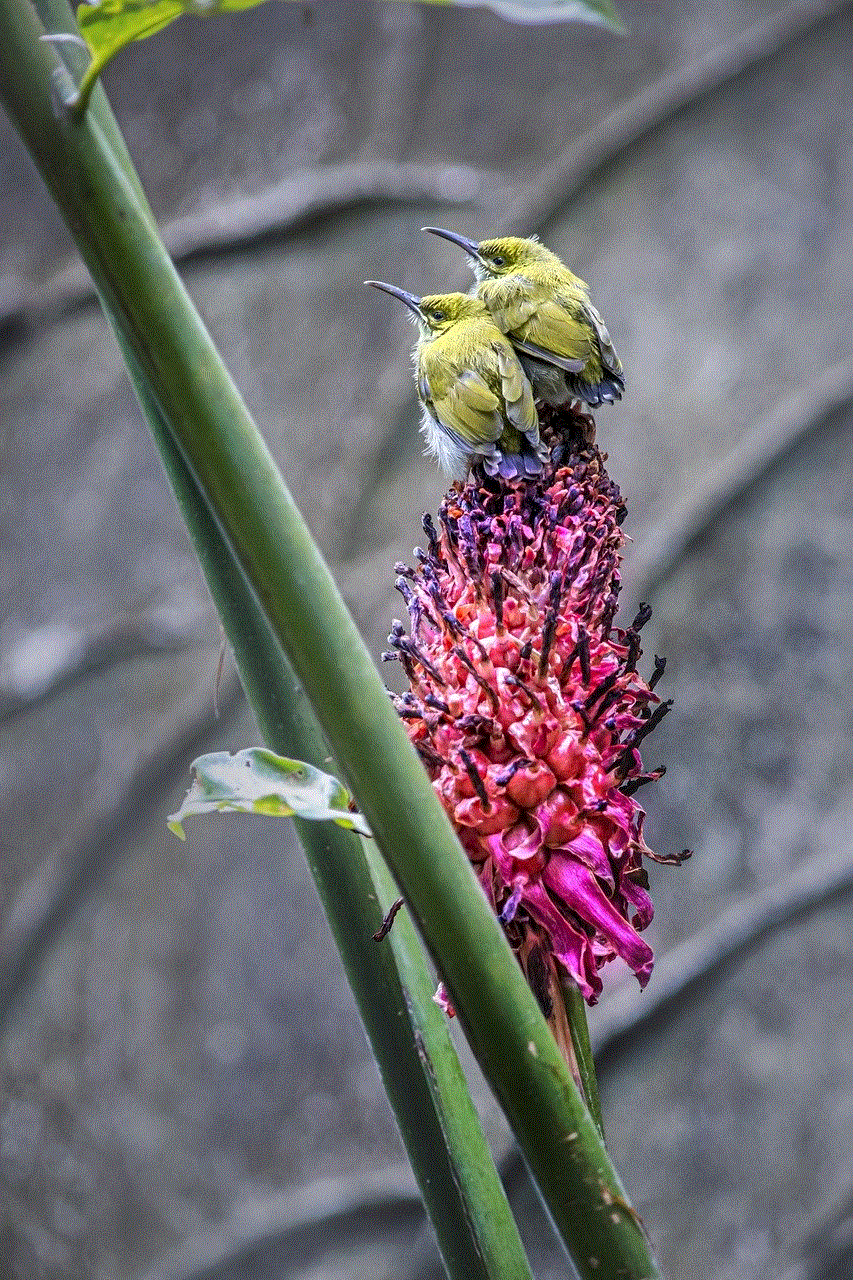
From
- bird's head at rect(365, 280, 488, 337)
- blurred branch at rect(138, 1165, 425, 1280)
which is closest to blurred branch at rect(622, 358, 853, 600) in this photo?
blurred branch at rect(138, 1165, 425, 1280)

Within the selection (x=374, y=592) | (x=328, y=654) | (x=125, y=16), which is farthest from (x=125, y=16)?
(x=374, y=592)

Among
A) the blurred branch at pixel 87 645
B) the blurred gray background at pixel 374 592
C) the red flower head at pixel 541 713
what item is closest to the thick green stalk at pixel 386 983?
the red flower head at pixel 541 713

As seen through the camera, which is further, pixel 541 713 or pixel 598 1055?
pixel 598 1055

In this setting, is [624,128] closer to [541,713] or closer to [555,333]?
[555,333]

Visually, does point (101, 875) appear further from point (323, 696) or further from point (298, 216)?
point (323, 696)

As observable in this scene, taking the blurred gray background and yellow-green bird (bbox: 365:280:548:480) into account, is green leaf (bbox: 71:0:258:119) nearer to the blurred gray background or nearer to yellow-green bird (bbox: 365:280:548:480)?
yellow-green bird (bbox: 365:280:548:480)

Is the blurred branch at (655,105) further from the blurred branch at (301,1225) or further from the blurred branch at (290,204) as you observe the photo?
the blurred branch at (301,1225)
